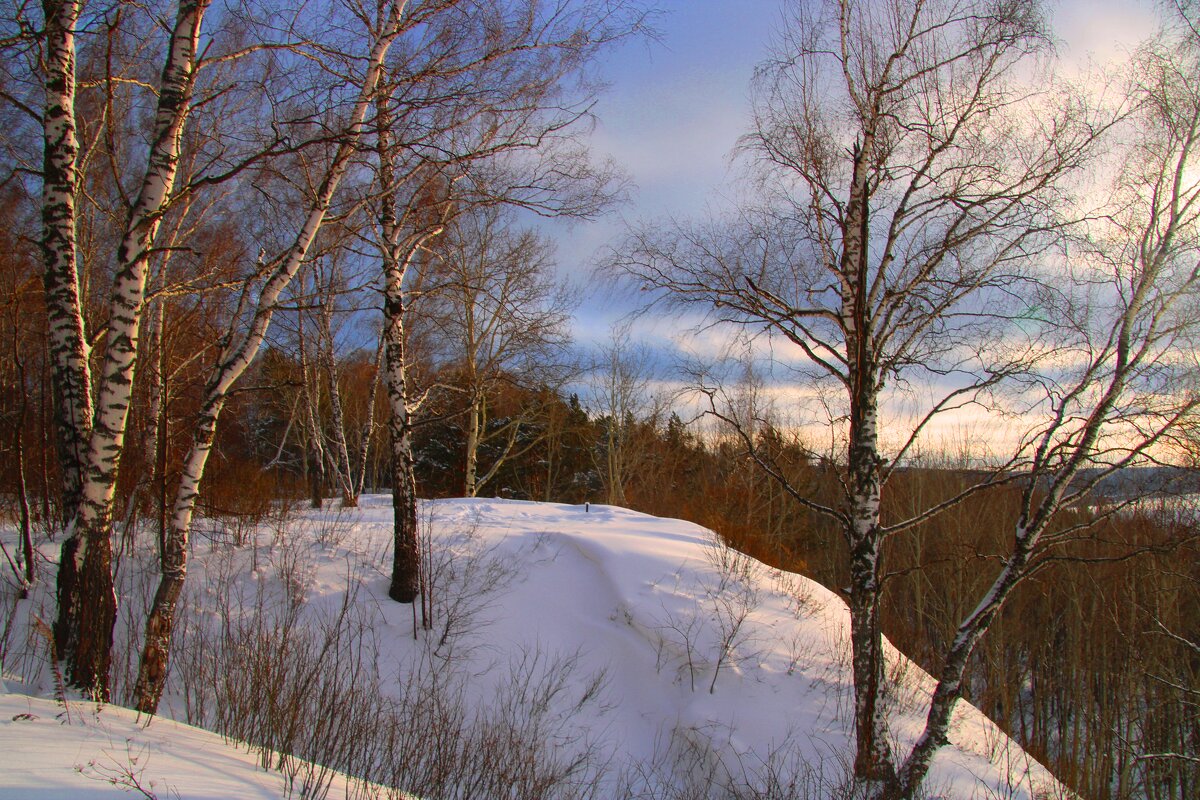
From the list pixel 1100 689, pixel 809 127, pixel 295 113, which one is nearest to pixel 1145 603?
pixel 1100 689

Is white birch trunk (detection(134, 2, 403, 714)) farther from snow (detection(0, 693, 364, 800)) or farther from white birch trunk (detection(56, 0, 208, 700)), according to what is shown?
snow (detection(0, 693, 364, 800))

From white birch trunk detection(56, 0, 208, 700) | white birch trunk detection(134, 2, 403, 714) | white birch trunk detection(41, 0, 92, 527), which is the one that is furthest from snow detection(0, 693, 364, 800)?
white birch trunk detection(41, 0, 92, 527)

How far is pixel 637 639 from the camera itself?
7.65m

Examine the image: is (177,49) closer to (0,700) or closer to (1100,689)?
(0,700)

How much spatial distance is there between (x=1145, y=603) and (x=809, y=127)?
637 inches

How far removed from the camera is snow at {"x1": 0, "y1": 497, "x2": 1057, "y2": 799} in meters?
6.33

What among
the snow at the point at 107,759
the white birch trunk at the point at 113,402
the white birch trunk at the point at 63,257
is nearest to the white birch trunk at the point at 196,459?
the white birch trunk at the point at 113,402

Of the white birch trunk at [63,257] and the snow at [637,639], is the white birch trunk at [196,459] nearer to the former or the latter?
the snow at [637,639]

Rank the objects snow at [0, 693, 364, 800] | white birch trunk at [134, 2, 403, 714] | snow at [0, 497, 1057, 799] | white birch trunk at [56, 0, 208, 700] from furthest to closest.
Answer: snow at [0, 497, 1057, 799], white birch trunk at [134, 2, 403, 714], white birch trunk at [56, 0, 208, 700], snow at [0, 693, 364, 800]

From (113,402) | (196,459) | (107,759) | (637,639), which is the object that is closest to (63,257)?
(113,402)

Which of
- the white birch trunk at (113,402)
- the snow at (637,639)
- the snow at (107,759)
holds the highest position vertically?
the white birch trunk at (113,402)

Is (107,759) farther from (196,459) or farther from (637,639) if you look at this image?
(637,639)

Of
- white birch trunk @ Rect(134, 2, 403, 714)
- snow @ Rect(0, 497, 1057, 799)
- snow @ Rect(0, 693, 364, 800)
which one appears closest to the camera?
snow @ Rect(0, 693, 364, 800)

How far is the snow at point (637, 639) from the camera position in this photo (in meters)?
6.33
